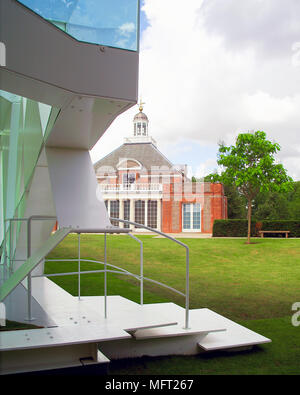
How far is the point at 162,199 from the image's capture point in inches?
1197

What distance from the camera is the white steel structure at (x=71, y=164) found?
3.36 meters

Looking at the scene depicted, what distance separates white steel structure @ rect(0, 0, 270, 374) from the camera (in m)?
3.36

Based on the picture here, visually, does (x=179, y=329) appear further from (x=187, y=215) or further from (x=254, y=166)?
(x=187, y=215)

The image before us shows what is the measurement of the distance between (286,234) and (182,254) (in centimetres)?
1025

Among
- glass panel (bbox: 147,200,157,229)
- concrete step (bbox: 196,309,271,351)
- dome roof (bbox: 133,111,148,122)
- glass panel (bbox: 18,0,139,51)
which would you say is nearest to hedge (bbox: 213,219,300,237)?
glass panel (bbox: 147,200,157,229)

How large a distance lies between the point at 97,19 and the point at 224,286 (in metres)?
7.82

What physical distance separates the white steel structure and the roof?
3005 cm

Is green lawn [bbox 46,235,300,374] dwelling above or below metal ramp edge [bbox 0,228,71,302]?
below

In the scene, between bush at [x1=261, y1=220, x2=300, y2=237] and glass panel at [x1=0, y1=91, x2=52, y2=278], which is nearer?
glass panel at [x1=0, y1=91, x2=52, y2=278]

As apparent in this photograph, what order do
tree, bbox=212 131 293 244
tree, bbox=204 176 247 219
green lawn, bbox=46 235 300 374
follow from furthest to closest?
tree, bbox=204 176 247 219 → tree, bbox=212 131 293 244 → green lawn, bbox=46 235 300 374

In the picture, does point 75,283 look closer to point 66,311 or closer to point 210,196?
point 66,311

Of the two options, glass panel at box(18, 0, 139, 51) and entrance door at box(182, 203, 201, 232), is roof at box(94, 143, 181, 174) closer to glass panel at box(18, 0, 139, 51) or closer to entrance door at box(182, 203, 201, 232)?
entrance door at box(182, 203, 201, 232)

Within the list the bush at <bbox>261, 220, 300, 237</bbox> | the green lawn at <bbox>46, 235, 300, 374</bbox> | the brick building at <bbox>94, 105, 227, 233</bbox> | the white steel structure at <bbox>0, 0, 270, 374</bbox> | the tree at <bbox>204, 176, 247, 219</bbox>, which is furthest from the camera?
the tree at <bbox>204, 176, 247, 219</bbox>
